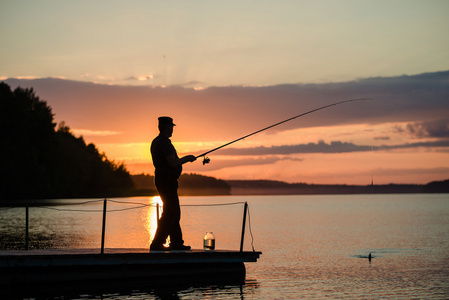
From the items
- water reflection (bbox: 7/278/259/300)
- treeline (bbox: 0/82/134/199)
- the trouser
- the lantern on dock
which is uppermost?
treeline (bbox: 0/82/134/199)

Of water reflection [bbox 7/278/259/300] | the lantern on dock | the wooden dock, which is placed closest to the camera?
water reflection [bbox 7/278/259/300]

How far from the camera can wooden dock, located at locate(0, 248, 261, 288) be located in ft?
43.9

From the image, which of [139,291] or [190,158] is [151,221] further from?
[190,158]

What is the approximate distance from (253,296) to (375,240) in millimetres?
21572

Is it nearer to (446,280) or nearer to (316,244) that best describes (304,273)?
(446,280)

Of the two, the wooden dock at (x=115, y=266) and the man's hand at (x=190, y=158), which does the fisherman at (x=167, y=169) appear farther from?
the wooden dock at (x=115, y=266)

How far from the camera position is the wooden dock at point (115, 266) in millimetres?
13391

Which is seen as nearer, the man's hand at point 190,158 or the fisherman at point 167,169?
the man's hand at point 190,158

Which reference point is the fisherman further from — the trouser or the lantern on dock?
the lantern on dock

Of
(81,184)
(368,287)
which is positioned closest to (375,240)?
(368,287)

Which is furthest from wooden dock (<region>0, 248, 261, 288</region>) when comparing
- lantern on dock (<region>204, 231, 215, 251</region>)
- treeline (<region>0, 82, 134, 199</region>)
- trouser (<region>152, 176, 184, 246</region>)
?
treeline (<region>0, 82, 134, 199</region>)

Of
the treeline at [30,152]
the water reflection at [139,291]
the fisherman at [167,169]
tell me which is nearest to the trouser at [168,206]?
the fisherman at [167,169]

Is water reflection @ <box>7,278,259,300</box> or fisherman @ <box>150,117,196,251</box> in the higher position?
fisherman @ <box>150,117,196,251</box>

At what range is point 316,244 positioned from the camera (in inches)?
1201
